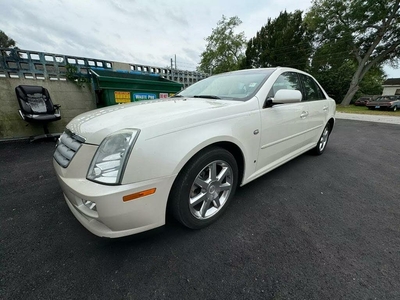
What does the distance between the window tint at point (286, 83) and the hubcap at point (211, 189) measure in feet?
3.30

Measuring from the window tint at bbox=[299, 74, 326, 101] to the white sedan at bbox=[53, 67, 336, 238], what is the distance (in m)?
0.94

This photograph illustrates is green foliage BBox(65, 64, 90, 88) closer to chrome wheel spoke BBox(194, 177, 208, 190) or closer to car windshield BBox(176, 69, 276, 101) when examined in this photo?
car windshield BBox(176, 69, 276, 101)

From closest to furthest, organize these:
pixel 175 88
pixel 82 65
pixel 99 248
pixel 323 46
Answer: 1. pixel 99 248
2. pixel 82 65
3. pixel 175 88
4. pixel 323 46

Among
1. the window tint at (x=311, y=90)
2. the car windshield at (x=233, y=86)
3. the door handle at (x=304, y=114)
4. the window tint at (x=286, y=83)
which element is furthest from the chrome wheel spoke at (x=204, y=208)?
the window tint at (x=311, y=90)

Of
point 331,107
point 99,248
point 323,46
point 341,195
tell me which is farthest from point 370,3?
point 99,248

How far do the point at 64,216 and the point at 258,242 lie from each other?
1.84 m

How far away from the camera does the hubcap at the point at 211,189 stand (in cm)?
149

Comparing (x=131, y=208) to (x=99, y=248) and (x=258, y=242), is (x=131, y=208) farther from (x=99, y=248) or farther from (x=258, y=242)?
(x=258, y=242)

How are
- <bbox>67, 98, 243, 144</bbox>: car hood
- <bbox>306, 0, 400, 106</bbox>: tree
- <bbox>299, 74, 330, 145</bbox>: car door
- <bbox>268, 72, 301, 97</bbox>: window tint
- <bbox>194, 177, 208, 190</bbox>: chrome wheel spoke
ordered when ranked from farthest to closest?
<bbox>306, 0, 400, 106</bbox>: tree → <bbox>299, 74, 330, 145</bbox>: car door → <bbox>268, 72, 301, 97</bbox>: window tint → <bbox>194, 177, 208, 190</bbox>: chrome wheel spoke → <bbox>67, 98, 243, 144</bbox>: car hood

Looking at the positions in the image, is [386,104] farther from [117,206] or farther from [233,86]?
[117,206]

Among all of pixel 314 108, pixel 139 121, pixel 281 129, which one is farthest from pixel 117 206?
pixel 314 108

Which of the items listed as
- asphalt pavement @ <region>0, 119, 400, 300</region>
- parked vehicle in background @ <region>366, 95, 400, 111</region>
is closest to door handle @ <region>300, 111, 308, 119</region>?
asphalt pavement @ <region>0, 119, 400, 300</region>

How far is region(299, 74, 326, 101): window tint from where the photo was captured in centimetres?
267

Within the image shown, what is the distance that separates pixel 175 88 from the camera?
16.0 feet
